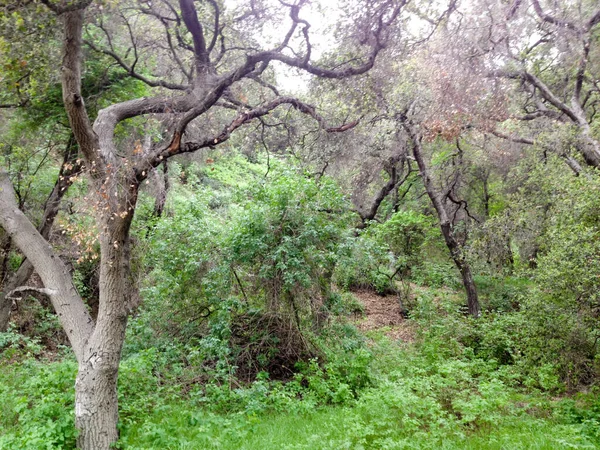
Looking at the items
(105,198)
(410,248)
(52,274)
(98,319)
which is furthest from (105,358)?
(410,248)

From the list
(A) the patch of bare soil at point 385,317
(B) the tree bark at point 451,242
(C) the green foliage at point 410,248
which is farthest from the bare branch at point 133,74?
(A) the patch of bare soil at point 385,317

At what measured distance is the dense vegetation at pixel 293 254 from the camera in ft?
17.1

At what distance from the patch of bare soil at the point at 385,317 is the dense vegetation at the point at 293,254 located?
21cm

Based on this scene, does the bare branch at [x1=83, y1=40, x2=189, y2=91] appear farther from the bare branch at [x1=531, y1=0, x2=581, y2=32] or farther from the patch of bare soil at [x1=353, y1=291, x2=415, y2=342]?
the bare branch at [x1=531, y1=0, x2=581, y2=32]

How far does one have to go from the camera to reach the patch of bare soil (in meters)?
12.0

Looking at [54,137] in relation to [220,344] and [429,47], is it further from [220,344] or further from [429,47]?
[429,47]

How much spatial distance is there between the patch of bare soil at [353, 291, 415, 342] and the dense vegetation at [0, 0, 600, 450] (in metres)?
0.21

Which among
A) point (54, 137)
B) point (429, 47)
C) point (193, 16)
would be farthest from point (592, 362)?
point (54, 137)

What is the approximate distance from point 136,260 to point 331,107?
6.12m

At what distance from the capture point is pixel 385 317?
13492mm

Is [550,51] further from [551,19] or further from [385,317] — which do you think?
[385,317]

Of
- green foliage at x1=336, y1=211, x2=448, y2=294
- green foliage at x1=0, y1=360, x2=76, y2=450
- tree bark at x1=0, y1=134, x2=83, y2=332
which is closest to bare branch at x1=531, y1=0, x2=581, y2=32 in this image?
green foliage at x1=336, y1=211, x2=448, y2=294

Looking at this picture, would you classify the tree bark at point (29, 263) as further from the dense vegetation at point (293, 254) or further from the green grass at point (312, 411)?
the green grass at point (312, 411)

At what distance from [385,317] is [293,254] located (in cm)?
721
